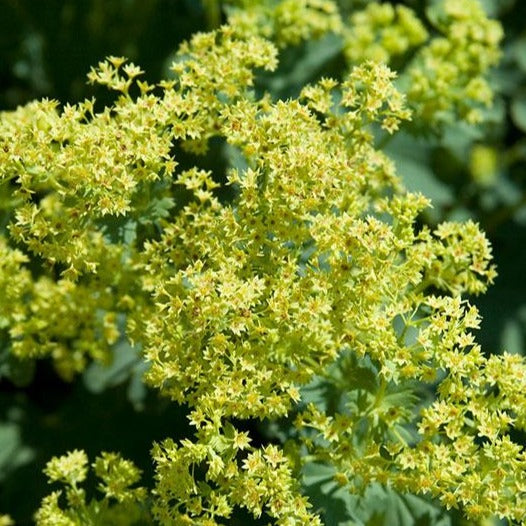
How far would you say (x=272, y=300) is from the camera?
11.6 feet

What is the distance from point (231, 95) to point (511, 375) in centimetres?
155

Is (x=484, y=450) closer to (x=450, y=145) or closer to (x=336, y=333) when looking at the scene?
(x=336, y=333)

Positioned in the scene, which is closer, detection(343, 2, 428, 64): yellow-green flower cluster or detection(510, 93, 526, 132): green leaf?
detection(343, 2, 428, 64): yellow-green flower cluster

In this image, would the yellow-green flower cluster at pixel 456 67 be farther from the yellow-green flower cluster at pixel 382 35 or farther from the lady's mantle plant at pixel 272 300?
the lady's mantle plant at pixel 272 300

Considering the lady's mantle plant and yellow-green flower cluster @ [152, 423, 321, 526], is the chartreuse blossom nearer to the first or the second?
the lady's mantle plant

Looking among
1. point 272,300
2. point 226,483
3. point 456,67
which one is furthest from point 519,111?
point 226,483

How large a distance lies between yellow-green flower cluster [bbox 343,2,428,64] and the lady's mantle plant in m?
1.02

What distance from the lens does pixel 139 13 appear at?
5.90m

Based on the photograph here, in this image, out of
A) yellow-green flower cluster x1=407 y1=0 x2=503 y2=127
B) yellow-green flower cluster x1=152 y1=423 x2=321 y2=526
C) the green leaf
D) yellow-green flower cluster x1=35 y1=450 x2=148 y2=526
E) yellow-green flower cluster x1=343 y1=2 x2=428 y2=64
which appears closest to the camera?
yellow-green flower cluster x1=152 y1=423 x2=321 y2=526

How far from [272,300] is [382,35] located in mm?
2170

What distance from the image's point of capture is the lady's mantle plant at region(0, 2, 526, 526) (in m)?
3.54

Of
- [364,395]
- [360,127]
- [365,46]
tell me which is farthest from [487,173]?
[364,395]

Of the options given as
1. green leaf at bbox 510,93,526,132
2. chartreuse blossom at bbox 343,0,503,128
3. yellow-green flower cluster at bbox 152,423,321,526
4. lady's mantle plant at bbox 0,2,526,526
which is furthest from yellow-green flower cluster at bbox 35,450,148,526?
→ green leaf at bbox 510,93,526,132

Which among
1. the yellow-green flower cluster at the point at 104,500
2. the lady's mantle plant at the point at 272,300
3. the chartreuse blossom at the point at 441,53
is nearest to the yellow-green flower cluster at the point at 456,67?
the chartreuse blossom at the point at 441,53
